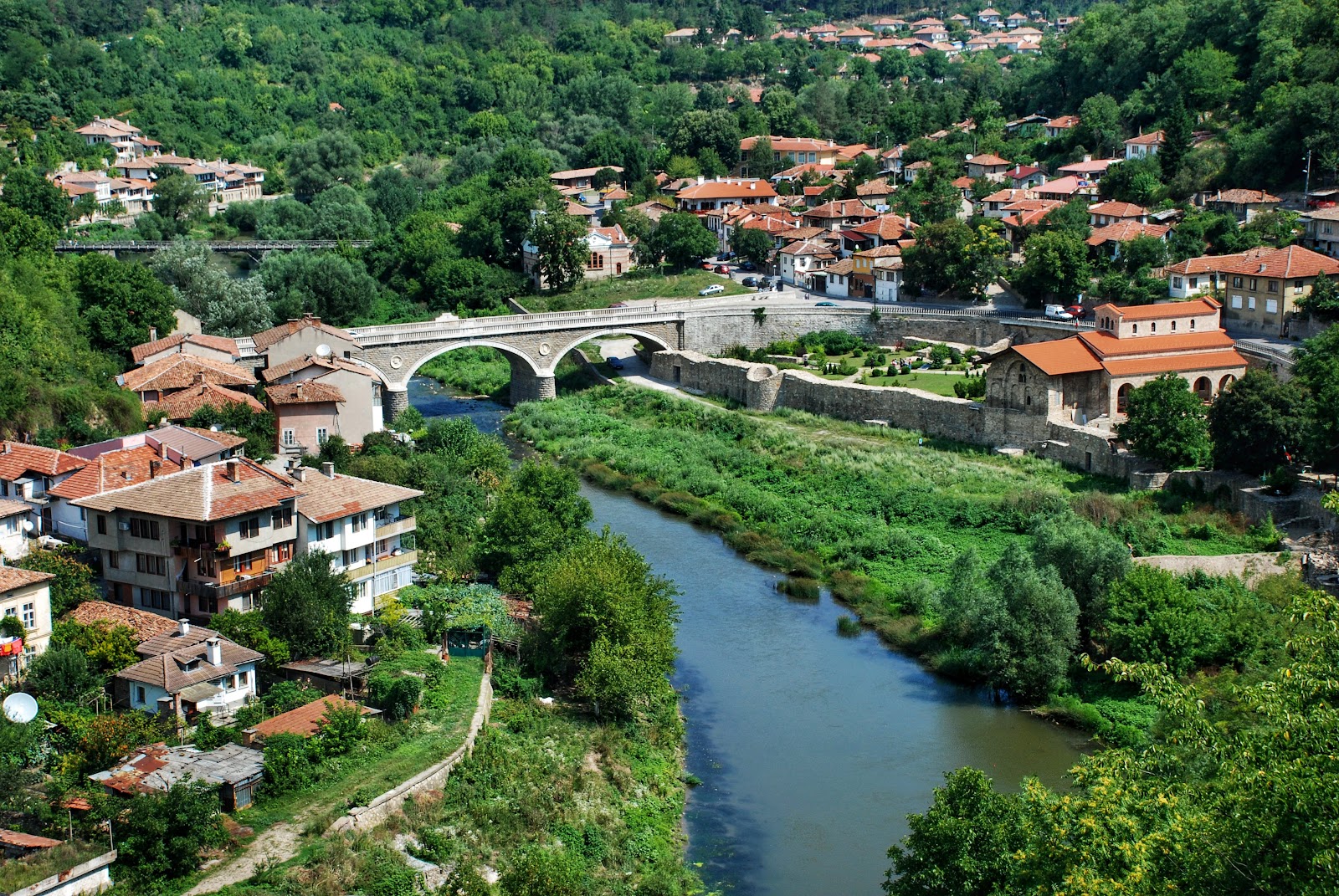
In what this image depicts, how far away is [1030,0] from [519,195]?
8596 centimetres

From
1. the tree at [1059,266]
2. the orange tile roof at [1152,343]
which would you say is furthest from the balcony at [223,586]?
the tree at [1059,266]

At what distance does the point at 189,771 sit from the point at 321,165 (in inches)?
2440

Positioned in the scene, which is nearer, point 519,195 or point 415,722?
point 415,722

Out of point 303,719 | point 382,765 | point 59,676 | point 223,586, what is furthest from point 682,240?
point 382,765

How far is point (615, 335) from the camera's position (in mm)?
54469

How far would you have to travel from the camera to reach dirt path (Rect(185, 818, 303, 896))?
60.4ft

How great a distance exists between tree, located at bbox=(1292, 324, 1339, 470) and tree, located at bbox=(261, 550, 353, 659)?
22.1 meters

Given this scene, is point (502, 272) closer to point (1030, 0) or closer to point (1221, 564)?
point (1221, 564)

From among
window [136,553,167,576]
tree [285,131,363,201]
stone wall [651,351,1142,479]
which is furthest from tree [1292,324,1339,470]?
tree [285,131,363,201]

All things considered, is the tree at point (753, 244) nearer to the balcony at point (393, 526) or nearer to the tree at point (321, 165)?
the tree at point (321, 165)

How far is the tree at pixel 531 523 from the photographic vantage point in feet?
98.7

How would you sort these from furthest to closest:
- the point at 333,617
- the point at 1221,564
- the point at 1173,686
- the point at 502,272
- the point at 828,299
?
the point at 502,272
the point at 828,299
the point at 1221,564
the point at 333,617
the point at 1173,686

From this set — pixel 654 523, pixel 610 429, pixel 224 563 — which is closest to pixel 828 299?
pixel 610 429

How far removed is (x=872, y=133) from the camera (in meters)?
80.2
